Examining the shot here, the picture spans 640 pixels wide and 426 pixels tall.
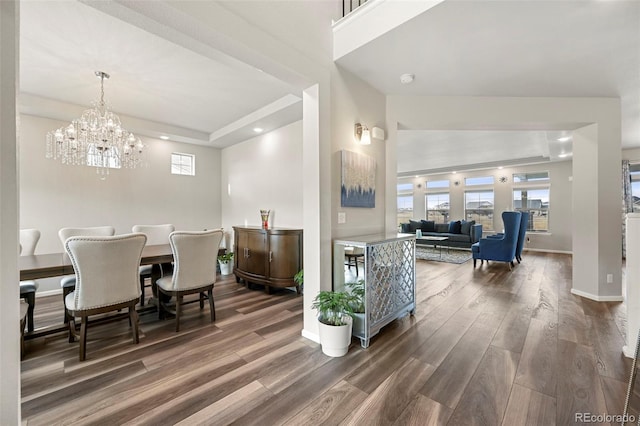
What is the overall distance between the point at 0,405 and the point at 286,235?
295 cm

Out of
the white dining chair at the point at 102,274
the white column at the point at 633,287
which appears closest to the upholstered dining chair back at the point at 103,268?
the white dining chair at the point at 102,274

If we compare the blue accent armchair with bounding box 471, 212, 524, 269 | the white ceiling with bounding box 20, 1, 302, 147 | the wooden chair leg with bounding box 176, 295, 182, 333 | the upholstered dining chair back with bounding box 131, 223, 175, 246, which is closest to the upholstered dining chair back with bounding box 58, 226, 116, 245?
the upholstered dining chair back with bounding box 131, 223, 175, 246

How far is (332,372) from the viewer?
6.23ft

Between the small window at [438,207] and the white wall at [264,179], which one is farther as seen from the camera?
the small window at [438,207]

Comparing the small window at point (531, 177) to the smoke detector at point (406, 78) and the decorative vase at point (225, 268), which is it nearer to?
the smoke detector at point (406, 78)

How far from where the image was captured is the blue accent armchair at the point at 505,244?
516 centimetres

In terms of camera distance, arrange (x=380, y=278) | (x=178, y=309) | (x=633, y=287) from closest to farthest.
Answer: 1. (x=633, y=287)
2. (x=380, y=278)
3. (x=178, y=309)

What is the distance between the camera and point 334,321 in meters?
2.19

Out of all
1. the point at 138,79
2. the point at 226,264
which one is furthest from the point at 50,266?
the point at 226,264

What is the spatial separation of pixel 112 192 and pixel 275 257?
10.4 feet

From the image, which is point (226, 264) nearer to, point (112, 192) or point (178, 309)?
point (112, 192)

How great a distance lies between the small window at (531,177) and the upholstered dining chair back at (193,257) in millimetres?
9276

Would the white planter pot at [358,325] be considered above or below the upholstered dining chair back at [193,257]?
below

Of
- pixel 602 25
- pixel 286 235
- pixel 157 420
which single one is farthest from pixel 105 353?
pixel 602 25
